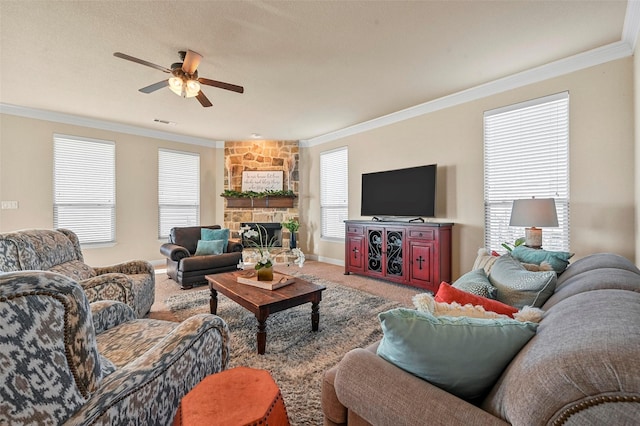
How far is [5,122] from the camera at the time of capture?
14.2 ft

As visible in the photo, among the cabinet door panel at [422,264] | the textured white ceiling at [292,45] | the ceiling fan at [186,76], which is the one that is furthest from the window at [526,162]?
the ceiling fan at [186,76]

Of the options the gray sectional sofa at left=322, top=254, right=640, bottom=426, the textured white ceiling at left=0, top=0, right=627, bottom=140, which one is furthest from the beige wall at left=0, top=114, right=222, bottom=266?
the gray sectional sofa at left=322, top=254, right=640, bottom=426

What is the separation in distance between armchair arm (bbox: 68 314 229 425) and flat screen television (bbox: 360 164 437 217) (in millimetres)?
3562

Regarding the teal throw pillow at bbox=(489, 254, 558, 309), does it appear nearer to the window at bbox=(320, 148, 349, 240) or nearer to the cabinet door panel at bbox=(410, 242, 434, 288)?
the cabinet door panel at bbox=(410, 242, 434, 288)

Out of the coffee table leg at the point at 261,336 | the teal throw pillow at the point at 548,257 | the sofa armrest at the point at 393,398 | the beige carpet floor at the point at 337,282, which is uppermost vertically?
the teal throw pillow at the point at 548,257

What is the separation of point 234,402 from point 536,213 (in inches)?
124

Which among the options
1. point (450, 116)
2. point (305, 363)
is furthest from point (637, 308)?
point (450, 116)

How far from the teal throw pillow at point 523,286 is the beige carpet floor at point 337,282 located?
6.01 ft

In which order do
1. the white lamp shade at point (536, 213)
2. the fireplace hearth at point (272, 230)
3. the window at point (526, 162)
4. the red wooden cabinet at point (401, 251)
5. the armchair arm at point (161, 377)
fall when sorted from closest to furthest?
the armchair arm at point (161, 377) < the white lamp shade at point (536, 213) < the window at point (526, 162) < the red wooden cabinet at point (401, 251) < the fireplace hearth at point (272, 230)

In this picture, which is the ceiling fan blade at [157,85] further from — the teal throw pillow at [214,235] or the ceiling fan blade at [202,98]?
the teal throw pillow at [214,235]

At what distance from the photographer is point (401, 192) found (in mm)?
4562

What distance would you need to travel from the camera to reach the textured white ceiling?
2283 mm

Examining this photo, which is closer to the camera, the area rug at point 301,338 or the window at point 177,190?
the area rug at point 301,338

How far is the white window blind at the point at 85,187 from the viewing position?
4793mm
